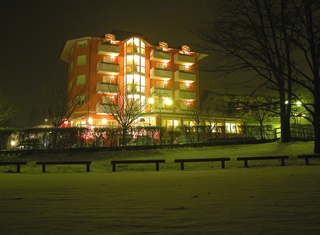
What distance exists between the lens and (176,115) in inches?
1623

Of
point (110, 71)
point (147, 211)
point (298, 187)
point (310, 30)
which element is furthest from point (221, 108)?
point (110, 71)

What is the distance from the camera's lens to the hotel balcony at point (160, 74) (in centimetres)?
5009

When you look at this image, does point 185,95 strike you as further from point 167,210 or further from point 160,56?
point 167,210

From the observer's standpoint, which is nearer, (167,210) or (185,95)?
(167,210)

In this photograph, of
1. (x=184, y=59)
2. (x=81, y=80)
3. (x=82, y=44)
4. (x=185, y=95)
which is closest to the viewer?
(x=81, y=80)

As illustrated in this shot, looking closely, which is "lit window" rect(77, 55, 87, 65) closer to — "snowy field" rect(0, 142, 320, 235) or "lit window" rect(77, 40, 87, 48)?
"lit window" rect(77, 40, 87, 48)

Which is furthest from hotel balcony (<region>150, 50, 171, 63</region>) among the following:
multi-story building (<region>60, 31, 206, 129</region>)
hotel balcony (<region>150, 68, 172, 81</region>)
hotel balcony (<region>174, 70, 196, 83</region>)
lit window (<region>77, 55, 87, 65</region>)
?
lit window (<region>77, 55, 87, 65</region>)

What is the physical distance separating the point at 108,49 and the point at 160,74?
31.0 feet

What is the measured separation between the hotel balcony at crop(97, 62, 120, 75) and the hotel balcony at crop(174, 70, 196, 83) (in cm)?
1079

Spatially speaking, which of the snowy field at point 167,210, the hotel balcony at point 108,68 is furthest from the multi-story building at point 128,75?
the snowy field at point 167,210

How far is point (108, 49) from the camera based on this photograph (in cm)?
4744

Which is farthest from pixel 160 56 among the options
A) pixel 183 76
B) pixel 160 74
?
pixel 183 76

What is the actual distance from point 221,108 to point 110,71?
96.8 feet

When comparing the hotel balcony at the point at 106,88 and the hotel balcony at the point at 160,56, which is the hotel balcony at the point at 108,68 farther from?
the hotel balcony at the point at 160,56
